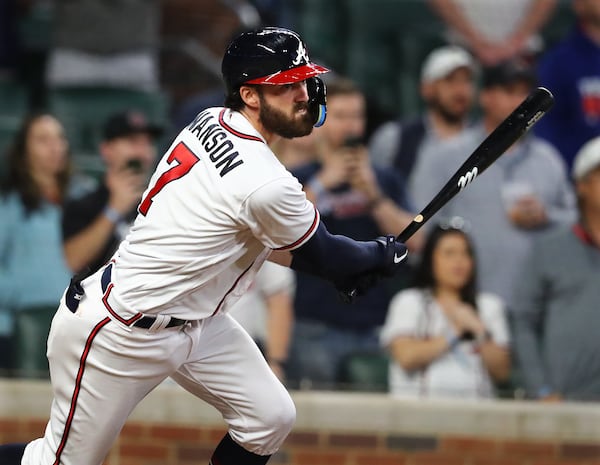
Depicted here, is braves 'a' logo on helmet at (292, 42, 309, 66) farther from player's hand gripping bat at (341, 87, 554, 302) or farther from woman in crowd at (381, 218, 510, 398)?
woman in crowd at (381, 218, 510, 398)

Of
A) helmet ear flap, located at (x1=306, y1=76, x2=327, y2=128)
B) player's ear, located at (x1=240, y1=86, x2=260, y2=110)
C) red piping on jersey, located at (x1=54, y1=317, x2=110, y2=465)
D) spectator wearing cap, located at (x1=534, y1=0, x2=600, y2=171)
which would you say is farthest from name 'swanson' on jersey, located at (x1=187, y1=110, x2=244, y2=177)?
spectator wearing cap, located at (x1=534, y1=0, x2=600, y2=171)

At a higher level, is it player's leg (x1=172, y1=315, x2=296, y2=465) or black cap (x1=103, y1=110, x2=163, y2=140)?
black cap (x1=103, y1=110, x2=163, y2=140)

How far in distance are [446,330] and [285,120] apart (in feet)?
7.47

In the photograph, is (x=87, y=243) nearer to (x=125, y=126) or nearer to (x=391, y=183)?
(x=125, y=126)

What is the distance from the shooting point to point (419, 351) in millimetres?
6023

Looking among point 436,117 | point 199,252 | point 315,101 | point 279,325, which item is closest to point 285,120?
point 315,101

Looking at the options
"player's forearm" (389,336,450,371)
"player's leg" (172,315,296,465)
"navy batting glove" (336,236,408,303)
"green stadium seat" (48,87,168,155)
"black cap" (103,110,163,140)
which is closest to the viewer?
"navy batting glove" (336,236,408,303)

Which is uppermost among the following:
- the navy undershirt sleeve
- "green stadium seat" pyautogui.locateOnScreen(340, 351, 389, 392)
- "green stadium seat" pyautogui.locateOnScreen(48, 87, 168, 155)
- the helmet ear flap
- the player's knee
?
"green stadium seat" pyautogui.locateOnScreen(48, 87, 168, 155)

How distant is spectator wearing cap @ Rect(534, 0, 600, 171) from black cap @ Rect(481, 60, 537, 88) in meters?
0.26

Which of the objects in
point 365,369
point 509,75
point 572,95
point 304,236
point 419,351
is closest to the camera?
point 304,236

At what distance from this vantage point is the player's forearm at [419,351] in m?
6.02

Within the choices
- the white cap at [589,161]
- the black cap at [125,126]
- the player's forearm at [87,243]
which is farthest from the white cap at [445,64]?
the player's forearm at [87,243]

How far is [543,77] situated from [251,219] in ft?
12.7

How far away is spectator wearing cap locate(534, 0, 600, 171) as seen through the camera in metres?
7.35
